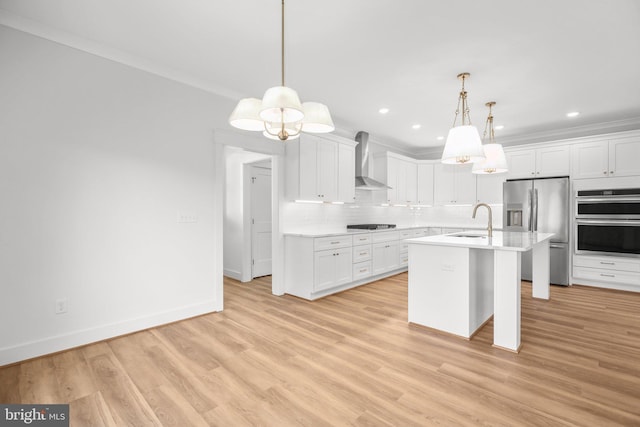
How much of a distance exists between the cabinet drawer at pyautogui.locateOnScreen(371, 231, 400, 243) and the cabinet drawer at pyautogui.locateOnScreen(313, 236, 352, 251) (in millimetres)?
687

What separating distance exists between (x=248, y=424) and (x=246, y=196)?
395 centimetres

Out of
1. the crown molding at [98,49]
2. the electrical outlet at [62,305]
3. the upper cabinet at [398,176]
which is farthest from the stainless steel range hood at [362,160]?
the electrical outlet at [62,305]

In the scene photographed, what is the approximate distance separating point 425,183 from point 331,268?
3494 millimetres

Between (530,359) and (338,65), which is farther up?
(338,65)

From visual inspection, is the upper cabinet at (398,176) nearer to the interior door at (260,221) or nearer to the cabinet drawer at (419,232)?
the cabinet drawer at (419,232)

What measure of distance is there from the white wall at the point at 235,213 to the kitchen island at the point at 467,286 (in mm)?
3055

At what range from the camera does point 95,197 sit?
274 centimetres

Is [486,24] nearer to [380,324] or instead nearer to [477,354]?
[477,354]

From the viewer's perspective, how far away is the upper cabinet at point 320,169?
4277mm

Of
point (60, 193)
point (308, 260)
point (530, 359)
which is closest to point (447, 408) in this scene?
point (530, 359)

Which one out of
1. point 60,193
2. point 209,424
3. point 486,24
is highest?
point 486,24

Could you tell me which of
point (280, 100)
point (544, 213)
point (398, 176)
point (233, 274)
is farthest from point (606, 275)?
point (233, 274)

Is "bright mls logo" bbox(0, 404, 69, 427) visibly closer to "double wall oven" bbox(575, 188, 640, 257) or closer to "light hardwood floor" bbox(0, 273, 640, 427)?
"light hardwood floor" bbox(0, 273, 640, 427)

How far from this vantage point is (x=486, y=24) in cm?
241
